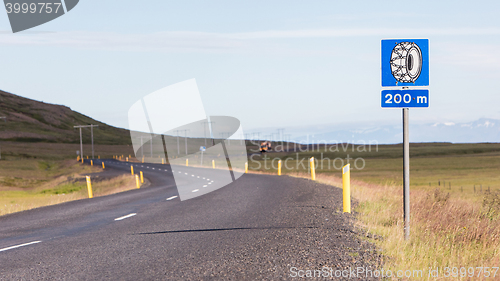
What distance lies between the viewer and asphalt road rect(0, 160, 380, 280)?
5.48m

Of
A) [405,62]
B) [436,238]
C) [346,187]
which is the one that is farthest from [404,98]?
[346,187]

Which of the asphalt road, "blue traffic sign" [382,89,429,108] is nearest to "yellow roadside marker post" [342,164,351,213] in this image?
the asphalt road

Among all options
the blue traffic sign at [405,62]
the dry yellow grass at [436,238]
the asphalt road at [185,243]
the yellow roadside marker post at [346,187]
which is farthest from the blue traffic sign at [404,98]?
the yellow roadside marker post at [346,187]

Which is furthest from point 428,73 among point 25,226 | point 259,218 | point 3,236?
point 25,226

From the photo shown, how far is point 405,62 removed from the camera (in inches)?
271

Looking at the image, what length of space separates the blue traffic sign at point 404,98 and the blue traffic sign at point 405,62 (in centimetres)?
13

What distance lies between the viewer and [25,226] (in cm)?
1069

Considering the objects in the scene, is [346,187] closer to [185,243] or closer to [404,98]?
[404,98]

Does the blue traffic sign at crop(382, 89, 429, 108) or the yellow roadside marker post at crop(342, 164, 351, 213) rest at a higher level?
the blue traffic sign at crop(382, 89, 429, 108)

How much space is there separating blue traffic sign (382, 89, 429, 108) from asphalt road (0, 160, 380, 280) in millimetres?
2297

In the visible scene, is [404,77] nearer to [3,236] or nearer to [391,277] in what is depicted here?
[391,277]

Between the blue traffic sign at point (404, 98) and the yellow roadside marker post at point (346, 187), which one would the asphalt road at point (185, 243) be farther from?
the blue traffic sign at point (404, 98)

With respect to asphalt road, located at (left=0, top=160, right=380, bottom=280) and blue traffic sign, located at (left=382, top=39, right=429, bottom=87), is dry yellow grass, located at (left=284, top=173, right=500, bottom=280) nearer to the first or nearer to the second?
asphalt road, located at (left=0, top=160, right=380, bottom=280)

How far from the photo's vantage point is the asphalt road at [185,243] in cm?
548
